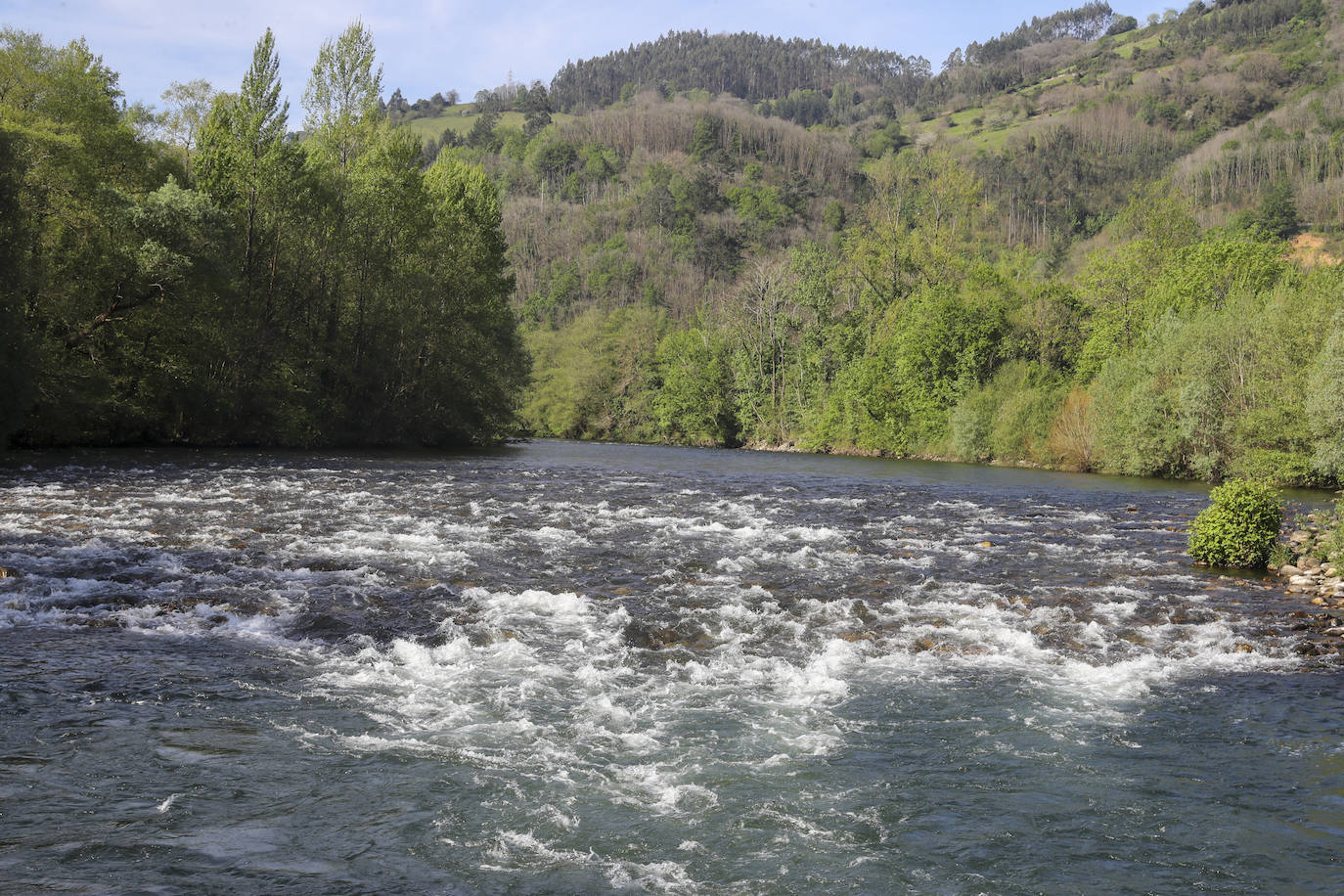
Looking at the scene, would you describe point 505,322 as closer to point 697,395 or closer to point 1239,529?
point 697,395

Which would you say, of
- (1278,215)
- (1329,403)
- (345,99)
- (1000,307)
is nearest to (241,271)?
(345,99)

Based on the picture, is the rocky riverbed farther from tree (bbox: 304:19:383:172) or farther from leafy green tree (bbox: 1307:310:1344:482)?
tree (bbox: 304:19:383:172)

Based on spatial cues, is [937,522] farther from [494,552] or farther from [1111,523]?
[494,552]

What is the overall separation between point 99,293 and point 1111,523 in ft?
131

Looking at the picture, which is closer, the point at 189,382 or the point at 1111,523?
the point at 1111,523

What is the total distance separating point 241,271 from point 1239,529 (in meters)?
44.6

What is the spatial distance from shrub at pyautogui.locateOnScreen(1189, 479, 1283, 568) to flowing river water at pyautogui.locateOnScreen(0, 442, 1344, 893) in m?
0.82

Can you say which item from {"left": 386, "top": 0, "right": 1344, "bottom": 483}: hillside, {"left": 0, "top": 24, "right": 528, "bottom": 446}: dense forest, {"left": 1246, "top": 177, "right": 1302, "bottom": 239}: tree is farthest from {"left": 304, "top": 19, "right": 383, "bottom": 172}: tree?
{"left": 1246, "top": 177, "right": 1302, "bottom": 239}: tree

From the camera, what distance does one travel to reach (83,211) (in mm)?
36750

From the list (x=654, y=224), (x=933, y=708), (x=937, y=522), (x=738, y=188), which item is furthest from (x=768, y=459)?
(x=738, y=188)

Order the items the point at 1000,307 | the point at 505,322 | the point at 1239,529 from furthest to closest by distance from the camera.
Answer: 1. the point at 1000,307
2. the point at 505,322
3. the point at 1239,529

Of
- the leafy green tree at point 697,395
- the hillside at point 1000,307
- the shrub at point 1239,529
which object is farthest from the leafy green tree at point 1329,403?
the leafy green tree at point 697,395

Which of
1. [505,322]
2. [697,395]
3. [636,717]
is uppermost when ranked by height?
[505,322]

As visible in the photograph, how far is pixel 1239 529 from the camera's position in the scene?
64.0 feet
